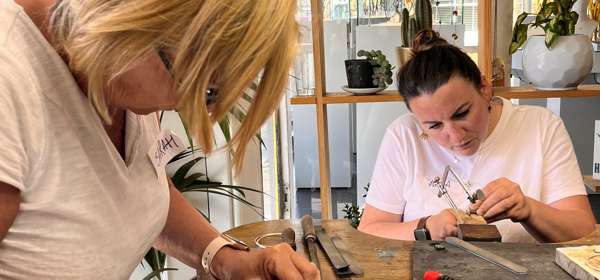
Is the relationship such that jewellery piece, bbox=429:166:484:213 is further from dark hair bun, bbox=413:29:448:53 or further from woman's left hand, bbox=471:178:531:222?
dark hair bun, bbox=413:29:448:53

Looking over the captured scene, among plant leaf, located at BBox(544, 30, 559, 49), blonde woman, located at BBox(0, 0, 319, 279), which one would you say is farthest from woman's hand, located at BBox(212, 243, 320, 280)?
plant leaf, located at BBox(544, 30, 559, 49)

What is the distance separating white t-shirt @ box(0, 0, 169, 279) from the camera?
0.67m

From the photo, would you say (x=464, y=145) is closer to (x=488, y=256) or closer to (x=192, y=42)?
(x=488, y=256)

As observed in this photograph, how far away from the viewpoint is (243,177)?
2477 millimetres

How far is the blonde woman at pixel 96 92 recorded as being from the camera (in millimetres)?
658

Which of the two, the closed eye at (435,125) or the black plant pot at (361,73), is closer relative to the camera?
the closed eye at (435,125)

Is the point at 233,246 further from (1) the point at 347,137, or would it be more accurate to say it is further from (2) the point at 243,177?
(1) the point at 347,137

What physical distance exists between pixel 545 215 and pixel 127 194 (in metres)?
1.02

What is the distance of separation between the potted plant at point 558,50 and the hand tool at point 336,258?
1215mm

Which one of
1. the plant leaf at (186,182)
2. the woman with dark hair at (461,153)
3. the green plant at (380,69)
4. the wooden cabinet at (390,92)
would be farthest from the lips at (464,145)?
the plant leaf at (186,182)

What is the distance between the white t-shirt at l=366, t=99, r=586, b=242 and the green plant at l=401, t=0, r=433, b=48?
47 cm

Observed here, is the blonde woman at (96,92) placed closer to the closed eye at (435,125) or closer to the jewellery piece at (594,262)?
the jewellery piece at (594,262)

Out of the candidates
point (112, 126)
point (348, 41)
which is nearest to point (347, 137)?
point (348, 41)

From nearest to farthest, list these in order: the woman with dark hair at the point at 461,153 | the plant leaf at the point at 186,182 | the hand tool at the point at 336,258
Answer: the hand tool at the point at 336,258
the woman with dark hair at the point at 461,153
the plant leaf at the point at 186,182
